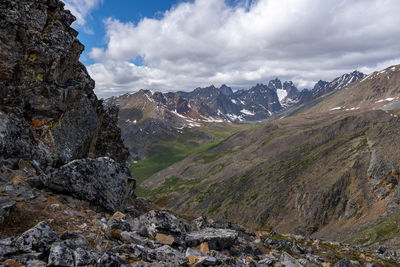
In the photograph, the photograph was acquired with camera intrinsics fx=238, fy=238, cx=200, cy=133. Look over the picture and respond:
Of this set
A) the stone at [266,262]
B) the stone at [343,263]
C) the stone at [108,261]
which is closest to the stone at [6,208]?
the stone at [108,261]

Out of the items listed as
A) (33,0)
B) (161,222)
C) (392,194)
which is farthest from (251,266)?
(392,194)

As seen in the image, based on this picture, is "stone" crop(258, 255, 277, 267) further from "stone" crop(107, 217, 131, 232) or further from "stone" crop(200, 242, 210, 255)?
"stone" crop(107, 217, 131, 232)

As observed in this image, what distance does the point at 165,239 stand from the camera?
12414mm

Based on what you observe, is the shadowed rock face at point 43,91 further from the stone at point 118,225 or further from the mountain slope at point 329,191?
the mountain slope at point 329,191

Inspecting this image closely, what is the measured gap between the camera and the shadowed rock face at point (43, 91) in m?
18.7

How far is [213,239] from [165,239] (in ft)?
9.65

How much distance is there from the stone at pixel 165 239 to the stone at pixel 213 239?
110 cm

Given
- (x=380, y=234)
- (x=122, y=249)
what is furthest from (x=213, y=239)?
(x=380, y=234)

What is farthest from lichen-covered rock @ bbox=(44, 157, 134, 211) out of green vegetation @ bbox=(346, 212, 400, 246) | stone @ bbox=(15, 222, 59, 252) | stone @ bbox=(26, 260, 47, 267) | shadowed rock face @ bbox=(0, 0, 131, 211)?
green vegetation @ bbox=(346, 212, 400, 246)

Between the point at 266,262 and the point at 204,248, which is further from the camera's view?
the point at 266,262

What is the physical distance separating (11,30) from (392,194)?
71.8m

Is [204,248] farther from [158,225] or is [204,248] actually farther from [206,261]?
[158,225]

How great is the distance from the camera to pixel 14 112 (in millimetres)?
20203

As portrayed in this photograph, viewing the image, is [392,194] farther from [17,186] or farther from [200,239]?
[17,186]
